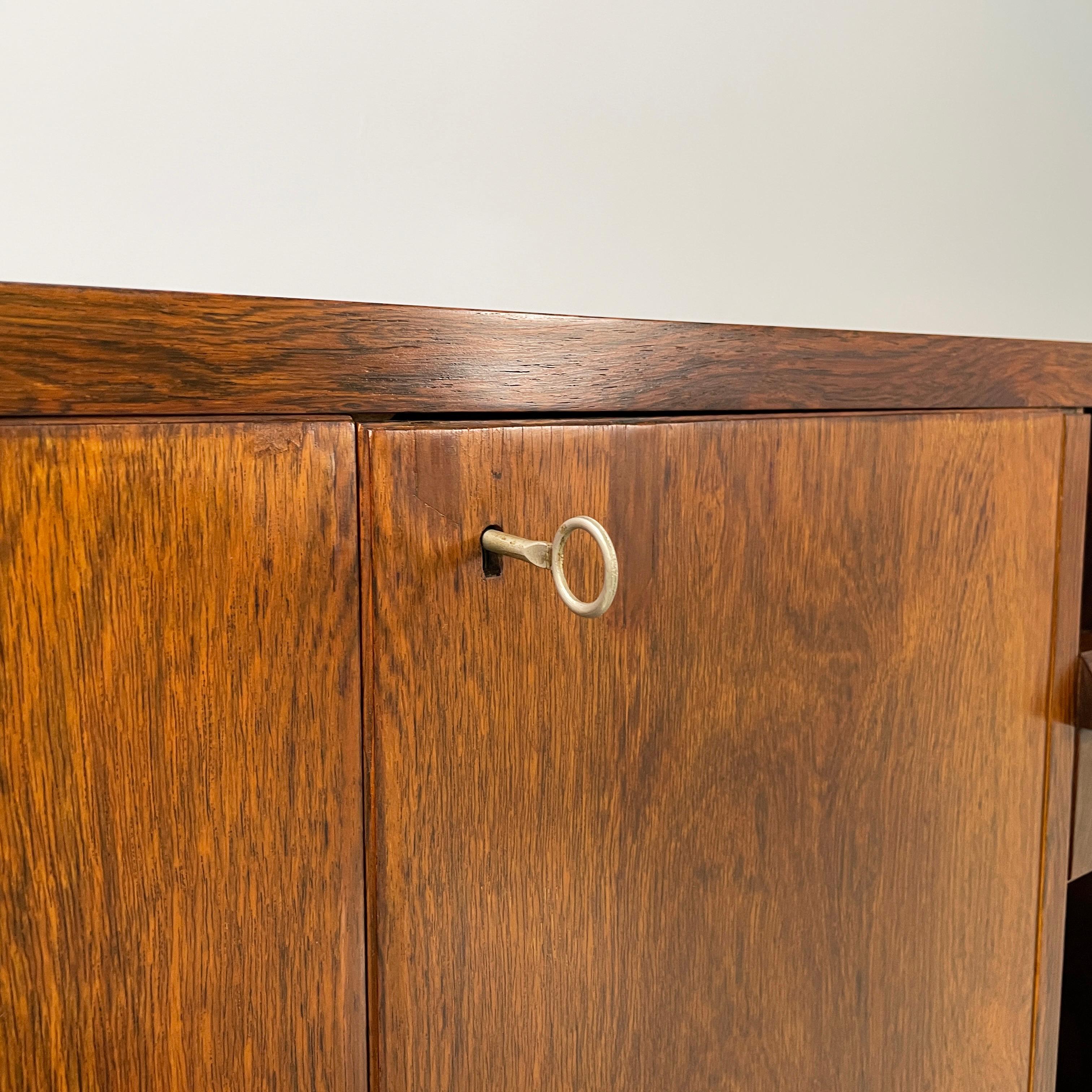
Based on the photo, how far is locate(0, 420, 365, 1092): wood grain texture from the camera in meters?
0.25

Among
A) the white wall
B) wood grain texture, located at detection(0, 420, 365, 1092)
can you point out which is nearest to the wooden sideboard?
wood grain texture, located at detection(0, 420, 365, 1092)

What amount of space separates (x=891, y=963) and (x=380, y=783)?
263mm

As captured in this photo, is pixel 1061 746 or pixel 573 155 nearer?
pixel 1061 746

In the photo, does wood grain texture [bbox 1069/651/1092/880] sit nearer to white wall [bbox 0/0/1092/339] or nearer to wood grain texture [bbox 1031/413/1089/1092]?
wood grain texture [bbox 1031/413/1089/1092]

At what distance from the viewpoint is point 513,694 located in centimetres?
32

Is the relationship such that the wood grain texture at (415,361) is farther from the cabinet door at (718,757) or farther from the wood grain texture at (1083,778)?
the wood grain texture at (1083,778)

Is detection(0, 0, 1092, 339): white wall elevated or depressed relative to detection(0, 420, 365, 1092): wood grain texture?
elevated

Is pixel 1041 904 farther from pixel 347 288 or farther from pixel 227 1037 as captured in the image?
pixel 347 288

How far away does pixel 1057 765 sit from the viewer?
481mm

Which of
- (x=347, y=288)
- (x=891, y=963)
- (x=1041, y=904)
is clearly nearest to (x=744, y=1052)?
(x=891, y=963)

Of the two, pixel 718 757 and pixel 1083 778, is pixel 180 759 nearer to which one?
pixel 718 757

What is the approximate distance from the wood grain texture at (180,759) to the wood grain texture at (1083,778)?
368mm

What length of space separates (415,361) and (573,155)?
2.07ft

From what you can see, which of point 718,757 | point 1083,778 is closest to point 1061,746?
point 1083,778
